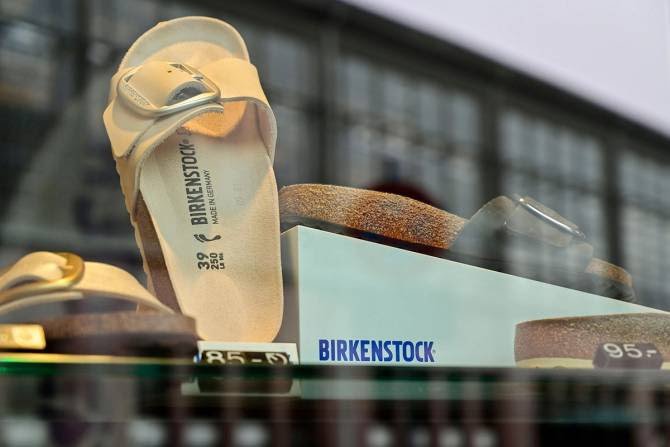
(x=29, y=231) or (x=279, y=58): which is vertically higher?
(x=279, y=58)

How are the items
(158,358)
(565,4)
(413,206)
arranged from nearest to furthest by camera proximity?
(158,358)
(413,206)
(565,4)

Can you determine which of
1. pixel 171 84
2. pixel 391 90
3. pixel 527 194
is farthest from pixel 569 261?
pixel 171 84

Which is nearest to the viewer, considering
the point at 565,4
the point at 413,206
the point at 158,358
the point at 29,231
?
the point at 158,358

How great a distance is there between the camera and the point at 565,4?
75cm

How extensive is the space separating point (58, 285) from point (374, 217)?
0.23m

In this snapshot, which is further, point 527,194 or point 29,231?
point 527,194

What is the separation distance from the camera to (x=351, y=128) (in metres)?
0.64

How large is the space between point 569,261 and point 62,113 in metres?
0.39

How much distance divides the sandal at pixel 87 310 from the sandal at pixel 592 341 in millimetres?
255

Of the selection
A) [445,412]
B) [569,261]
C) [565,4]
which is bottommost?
[445,412]

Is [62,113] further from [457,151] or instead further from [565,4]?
[565,4]

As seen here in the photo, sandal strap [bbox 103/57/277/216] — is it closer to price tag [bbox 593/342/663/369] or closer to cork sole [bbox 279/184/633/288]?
cork sole [bbox 279/184/633/288]

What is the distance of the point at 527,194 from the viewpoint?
2.17 ft

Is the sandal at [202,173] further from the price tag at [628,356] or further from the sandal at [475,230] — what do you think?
the price tag at [628,356]
